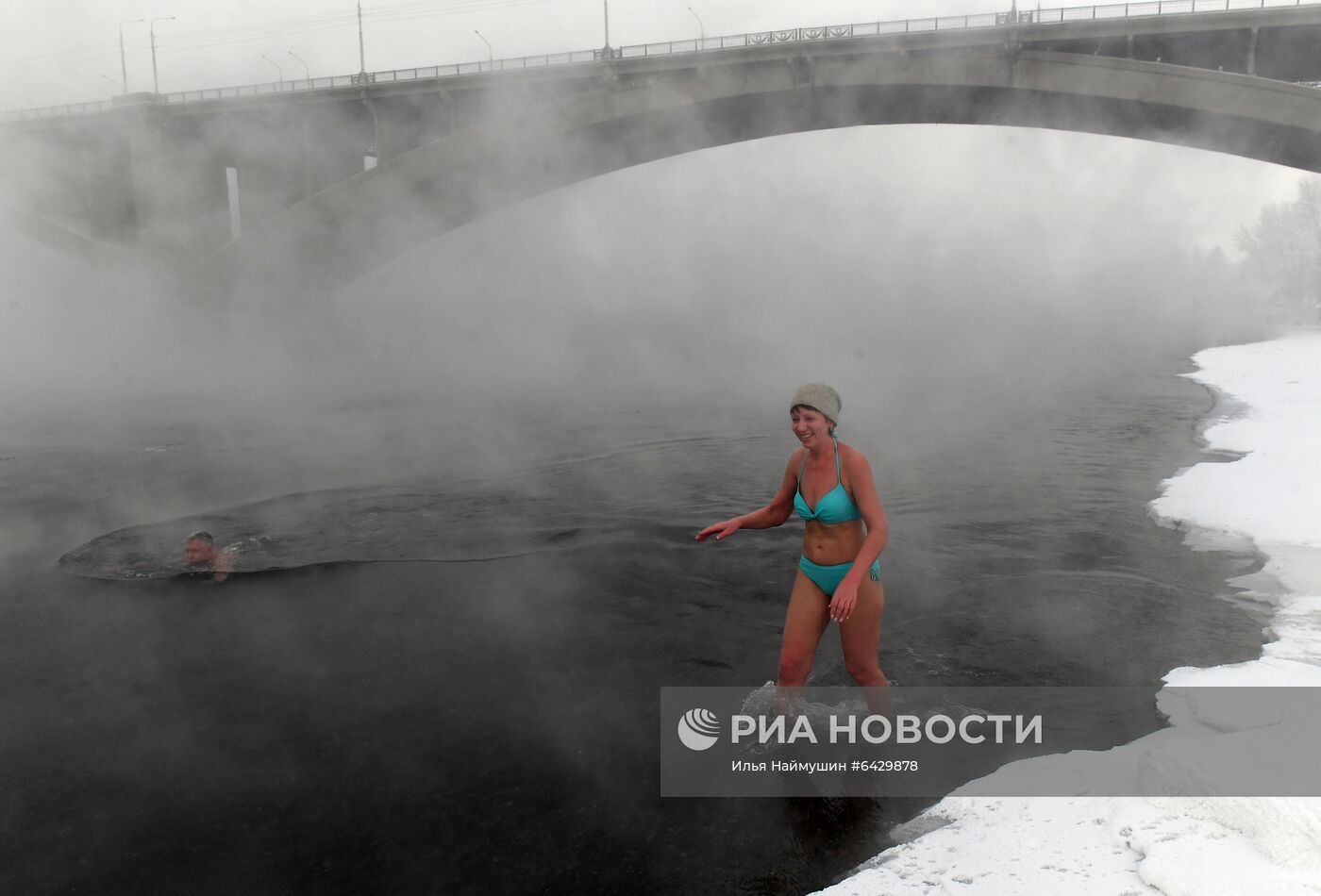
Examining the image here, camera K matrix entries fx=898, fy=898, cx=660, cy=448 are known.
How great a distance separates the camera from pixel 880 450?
11320 mm

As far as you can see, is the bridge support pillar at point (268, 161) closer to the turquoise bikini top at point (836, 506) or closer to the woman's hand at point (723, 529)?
the woman's hand at point (723, 529)

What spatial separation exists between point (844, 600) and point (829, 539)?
0.31 meters

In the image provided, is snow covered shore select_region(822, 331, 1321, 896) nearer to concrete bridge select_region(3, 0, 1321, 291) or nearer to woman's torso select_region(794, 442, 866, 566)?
woman's torso select_region(794, 442, 866, 566)

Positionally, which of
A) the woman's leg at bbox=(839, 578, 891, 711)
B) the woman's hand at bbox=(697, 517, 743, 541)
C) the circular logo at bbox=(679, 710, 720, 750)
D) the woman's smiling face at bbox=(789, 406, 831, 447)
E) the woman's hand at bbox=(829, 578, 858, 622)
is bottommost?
the circular logo at bbox=(679, 710, 720, 750)

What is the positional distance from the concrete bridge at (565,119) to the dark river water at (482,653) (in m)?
14.6

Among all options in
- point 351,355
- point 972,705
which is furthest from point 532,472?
point 351,355

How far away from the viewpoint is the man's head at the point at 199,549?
6.45 m

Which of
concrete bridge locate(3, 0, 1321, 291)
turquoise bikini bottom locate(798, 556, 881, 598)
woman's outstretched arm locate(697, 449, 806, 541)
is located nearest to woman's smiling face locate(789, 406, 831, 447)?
woman's outstretched arm locate(697, 449, 806, 541)

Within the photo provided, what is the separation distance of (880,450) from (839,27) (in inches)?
565

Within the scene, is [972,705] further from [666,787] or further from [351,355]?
[351,355]

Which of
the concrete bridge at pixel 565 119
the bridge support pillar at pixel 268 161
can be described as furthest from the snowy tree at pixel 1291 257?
the bridge support pillar at pixel 268 161

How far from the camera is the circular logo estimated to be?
3.91 m

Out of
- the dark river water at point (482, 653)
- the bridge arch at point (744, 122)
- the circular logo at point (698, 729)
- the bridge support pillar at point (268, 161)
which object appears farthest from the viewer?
the bridge support pillar at point (268, 161)

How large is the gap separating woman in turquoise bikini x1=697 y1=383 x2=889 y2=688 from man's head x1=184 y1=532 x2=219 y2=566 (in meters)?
4.70
